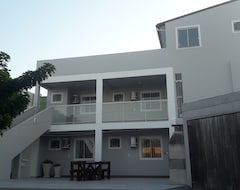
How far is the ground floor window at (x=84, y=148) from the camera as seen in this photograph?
55.3 feet

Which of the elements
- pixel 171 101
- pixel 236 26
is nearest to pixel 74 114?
pixel 171 101

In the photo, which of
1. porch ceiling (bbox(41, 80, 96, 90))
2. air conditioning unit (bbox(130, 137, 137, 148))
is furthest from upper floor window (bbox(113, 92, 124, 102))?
air conditioning unit (bbox(130, 137, 137, 148))

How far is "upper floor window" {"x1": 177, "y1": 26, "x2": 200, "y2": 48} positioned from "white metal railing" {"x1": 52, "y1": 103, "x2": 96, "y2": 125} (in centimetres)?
631

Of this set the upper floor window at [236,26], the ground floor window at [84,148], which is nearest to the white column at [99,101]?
the ground floor window at [84,148]

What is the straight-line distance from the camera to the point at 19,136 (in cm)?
1368

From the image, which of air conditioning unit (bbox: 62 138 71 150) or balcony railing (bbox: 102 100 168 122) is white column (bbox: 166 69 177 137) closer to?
balcony railing (bbox: 102 100 168 122)

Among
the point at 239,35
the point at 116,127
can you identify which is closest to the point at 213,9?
the point at 239,35

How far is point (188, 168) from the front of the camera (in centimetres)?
990

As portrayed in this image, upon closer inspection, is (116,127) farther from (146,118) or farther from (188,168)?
(188,168)

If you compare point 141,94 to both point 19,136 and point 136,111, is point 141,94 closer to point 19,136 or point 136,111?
point 136,111

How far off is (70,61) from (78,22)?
4.48m

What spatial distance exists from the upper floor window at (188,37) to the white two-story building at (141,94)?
6cm

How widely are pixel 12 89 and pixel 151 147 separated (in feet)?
37.0

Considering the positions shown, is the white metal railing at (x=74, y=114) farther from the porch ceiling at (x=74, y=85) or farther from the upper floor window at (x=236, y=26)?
the upper floor window at (x=236, y=26)
